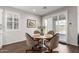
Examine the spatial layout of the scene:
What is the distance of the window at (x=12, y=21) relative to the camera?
7.02 feet

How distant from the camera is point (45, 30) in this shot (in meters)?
2.15

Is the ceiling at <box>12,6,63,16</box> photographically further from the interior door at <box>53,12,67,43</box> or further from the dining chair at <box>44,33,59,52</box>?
the dining chair at <box>44,33,59,52</box>

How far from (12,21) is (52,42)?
40.4 inches

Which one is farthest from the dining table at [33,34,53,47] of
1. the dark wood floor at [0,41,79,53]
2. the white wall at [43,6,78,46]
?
the white wall at [43,6,78,46]

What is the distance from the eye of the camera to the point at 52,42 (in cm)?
225

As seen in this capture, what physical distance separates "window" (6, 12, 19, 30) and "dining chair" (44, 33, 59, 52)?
2.52 ft

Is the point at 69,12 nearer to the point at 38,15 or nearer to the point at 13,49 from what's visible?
the point at 38,15

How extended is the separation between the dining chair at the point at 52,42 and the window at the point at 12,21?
77 cm

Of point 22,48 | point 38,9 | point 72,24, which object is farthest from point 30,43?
point 72,24

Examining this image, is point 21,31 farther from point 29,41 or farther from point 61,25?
point 61,25

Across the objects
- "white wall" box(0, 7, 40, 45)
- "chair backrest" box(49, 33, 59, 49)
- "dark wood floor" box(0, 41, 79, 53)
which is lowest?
"dark wood floor" box(0, 41, 79, 53)

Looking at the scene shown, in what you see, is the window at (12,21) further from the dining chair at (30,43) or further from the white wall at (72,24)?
the white wall at (72,24)

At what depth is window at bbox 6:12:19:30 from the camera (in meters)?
2.14

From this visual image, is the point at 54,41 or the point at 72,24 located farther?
the point at 54,41
